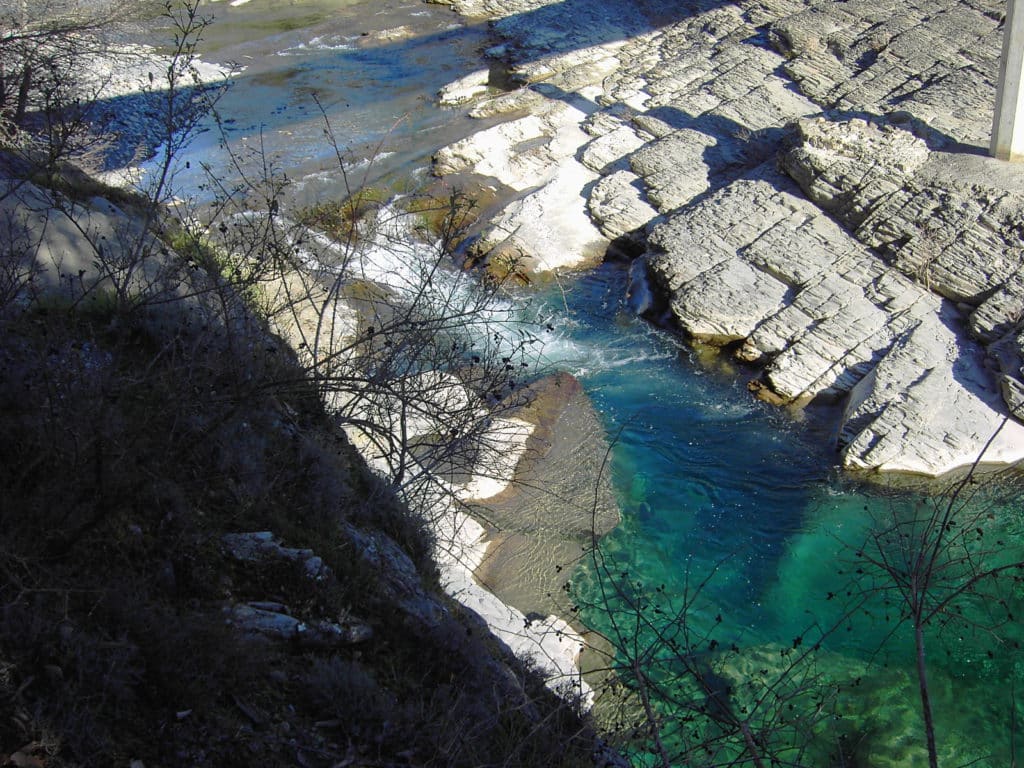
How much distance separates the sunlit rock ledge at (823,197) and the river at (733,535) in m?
0.66

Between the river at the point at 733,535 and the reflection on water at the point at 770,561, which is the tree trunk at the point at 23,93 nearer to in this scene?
the river at the point at 733,535

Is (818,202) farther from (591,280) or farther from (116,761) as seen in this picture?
(116,761)

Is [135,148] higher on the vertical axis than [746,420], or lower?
higher

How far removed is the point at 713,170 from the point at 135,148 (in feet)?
33.7

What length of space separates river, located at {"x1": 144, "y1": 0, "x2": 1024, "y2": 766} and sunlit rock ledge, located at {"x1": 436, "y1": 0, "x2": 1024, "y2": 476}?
0.66 metres

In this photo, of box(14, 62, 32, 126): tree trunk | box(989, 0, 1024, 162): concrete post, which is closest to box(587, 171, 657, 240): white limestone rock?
box(989, 0, 1024, 162): concrete post

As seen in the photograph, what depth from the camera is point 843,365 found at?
38.4ft

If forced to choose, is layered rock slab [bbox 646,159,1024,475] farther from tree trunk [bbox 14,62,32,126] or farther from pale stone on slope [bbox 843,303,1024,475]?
tree trunk [bbox 14,62,32,126]

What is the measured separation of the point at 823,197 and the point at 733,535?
6345 mm

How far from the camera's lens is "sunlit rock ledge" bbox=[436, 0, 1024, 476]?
1122cm

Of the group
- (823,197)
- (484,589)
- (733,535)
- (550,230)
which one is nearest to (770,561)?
(733,535)

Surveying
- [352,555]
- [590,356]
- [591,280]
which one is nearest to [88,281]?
[352,555]

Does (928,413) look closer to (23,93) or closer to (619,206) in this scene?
(619,206)

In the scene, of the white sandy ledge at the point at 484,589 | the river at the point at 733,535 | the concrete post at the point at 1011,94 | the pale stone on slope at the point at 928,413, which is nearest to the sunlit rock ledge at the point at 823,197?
the pale stone on slope at the point at 928,413
